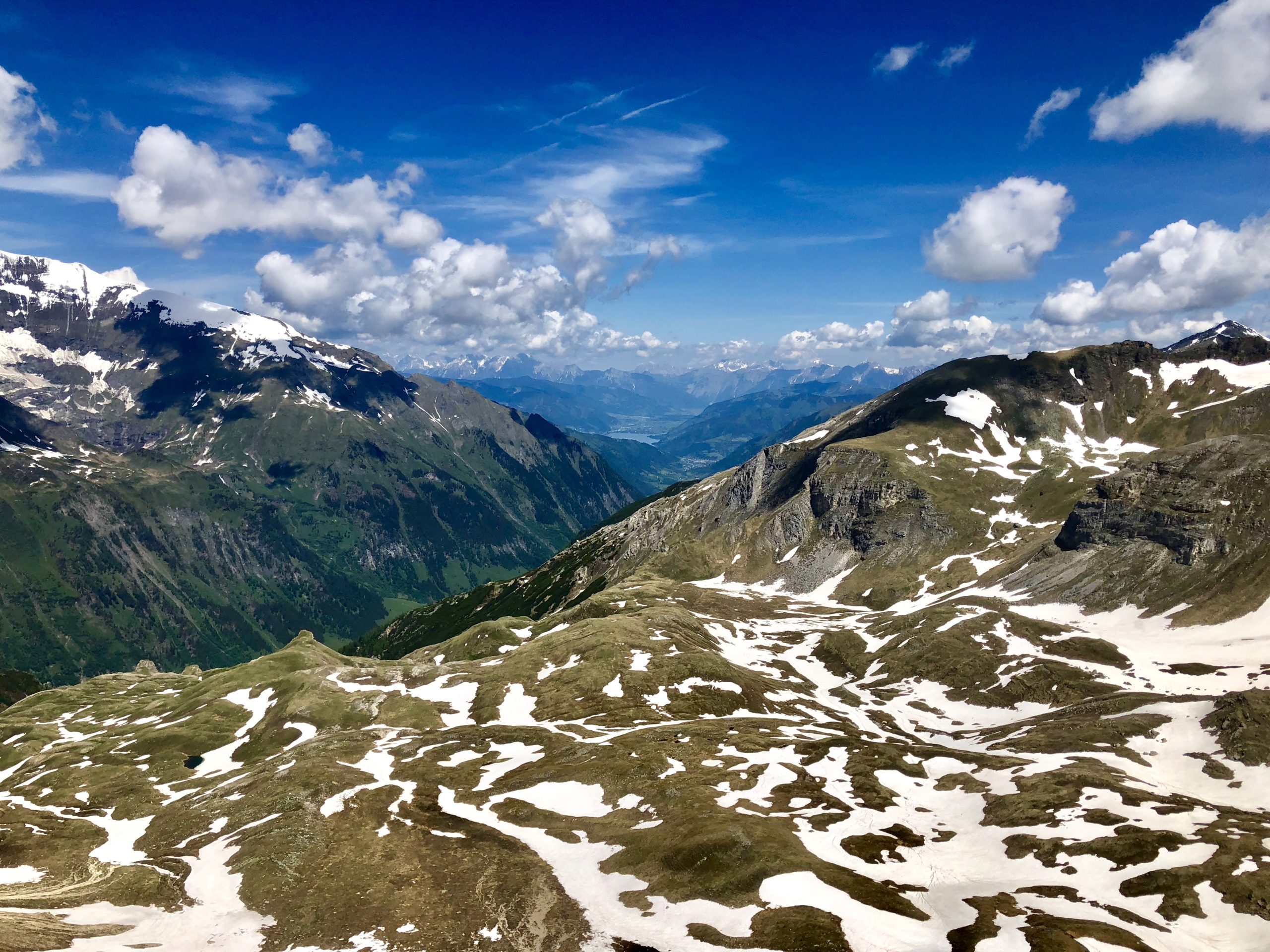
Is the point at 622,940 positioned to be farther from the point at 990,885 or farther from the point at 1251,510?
the point at 1251,510

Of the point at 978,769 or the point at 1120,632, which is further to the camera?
the point at 1120,632

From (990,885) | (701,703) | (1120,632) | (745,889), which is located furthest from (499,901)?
(1120,632)

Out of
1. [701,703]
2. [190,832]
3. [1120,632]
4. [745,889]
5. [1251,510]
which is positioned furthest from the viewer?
[1251,510]

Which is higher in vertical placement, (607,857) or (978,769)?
(607,857)

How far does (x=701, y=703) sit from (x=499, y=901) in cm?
7932

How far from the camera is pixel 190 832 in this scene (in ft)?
283

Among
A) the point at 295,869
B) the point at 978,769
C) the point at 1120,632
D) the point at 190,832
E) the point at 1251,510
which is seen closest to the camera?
the point at 295,869

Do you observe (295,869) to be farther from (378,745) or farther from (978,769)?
(978,769)

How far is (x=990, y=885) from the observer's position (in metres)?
65.6

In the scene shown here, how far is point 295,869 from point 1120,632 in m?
190

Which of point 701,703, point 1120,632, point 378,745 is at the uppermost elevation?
point 378,745

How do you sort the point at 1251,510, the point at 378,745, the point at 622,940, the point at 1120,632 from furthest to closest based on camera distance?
the point at 1251,510, the point at 1120,632, the point at 378,745, the point at 622,940

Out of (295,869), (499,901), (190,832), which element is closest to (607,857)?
→ (499,901)

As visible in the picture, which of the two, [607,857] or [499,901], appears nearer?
[499,901]
